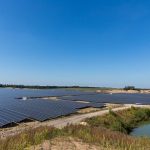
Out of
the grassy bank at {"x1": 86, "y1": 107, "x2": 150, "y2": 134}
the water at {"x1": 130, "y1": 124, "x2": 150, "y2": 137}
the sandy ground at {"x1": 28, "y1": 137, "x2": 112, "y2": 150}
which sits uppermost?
the sandy ground at {"x1": 28, "y1": 137, "x2": 112, "y2": 150}

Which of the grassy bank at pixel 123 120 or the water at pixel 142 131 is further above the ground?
the grassy bank at pixel 123 120

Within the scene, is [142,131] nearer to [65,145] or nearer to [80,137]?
[80,137]

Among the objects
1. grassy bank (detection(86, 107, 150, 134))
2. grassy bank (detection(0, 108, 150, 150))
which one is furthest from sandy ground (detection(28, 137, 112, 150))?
grassy bank (detection(86, 107, 150, 134))

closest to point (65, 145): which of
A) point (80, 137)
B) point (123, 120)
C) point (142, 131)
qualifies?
point (80, 137)

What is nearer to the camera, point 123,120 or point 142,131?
point 142,131

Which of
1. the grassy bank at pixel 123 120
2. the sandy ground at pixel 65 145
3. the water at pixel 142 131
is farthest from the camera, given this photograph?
the grassy bank at pixel 123 120

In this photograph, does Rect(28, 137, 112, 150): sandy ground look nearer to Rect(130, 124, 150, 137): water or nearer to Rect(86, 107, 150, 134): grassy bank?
Rect(86, 107, 150, 134): grassy bank

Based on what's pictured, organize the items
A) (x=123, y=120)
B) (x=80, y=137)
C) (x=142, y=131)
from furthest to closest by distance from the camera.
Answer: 1. (x=123, y=120)
2. (x=142, y=131)
3. (x=80, y=137)

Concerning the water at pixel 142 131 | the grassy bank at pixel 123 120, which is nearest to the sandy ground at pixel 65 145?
the grassy bank at pixel 123 120

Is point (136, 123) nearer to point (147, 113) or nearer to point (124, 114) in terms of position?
point (124, 114)

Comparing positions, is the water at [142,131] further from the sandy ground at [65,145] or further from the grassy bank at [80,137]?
Answer: the sandy ground at [65,145]

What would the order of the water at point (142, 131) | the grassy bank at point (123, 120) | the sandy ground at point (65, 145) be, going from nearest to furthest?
the sandy ground at point (65, 145)
the water at point (142, 131)
the grassy bank at point (123, 120)

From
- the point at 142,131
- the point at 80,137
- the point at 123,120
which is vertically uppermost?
the point at 80,137
